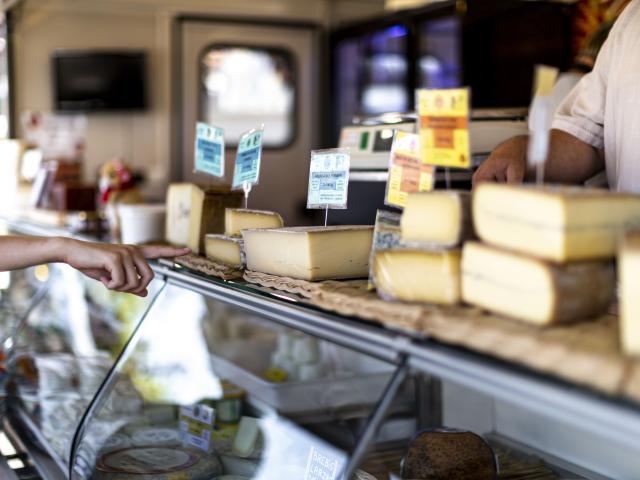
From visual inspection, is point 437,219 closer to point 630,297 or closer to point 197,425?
point 630,297

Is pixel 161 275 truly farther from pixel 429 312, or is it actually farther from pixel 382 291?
pixel 429 312

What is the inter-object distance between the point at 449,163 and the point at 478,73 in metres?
4.61

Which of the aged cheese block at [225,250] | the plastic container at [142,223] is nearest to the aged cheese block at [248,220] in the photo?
the aged cheese block at [225,250]

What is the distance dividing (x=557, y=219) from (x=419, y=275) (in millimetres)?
239

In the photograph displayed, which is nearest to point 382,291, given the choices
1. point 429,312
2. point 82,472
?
point 429,312

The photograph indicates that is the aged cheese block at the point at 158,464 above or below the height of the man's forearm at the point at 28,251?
below

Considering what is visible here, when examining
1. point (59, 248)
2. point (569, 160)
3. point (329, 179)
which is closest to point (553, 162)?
point (569, 160)

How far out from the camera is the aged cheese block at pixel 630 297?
839mm

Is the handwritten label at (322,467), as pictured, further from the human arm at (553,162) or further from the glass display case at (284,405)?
the human arm at (553,162)

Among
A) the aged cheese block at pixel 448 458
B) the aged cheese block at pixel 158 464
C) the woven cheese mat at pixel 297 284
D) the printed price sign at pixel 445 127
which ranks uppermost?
the printed price sign at pixel 445 127

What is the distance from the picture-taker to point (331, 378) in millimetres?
2559

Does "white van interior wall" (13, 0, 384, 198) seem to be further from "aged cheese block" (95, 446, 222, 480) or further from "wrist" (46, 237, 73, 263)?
"wrist" (46, 237, 73, 263)

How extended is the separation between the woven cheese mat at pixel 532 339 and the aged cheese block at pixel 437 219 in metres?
0.11

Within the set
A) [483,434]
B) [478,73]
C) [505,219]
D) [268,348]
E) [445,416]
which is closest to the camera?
[505,219]
